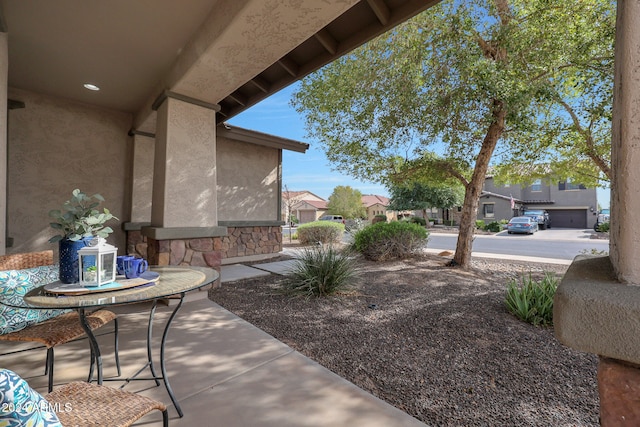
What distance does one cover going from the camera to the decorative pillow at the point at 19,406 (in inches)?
28.8

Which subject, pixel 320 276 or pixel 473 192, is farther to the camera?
pixel 473 192

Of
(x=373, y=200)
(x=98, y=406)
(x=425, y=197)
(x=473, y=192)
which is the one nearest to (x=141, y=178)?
(x=98, y=406)

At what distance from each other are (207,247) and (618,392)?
4.48 m

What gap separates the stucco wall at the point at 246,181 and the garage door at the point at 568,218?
29.0 meters

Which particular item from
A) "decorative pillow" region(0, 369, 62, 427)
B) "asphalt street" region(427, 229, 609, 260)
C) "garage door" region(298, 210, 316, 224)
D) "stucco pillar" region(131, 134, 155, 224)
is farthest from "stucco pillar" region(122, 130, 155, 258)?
"garage door" region(298, 210, 316, 224)

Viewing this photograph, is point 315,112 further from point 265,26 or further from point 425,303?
point 425,303

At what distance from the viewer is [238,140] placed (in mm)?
7621

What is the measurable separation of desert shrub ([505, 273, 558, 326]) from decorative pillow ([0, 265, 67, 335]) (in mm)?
4412

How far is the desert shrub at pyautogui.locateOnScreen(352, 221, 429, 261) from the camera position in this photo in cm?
749

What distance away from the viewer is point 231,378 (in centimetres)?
225

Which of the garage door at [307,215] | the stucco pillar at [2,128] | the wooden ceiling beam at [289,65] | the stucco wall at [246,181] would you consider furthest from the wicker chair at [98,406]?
the garage door at [307,215]

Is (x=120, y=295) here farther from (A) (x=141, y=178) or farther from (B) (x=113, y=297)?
(A) (x=141, y=178)

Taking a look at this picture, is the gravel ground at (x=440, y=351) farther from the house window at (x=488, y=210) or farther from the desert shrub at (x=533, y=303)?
the house window at (x=488, y=210)

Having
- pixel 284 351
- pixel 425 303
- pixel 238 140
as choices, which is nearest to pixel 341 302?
pixel 425 303
